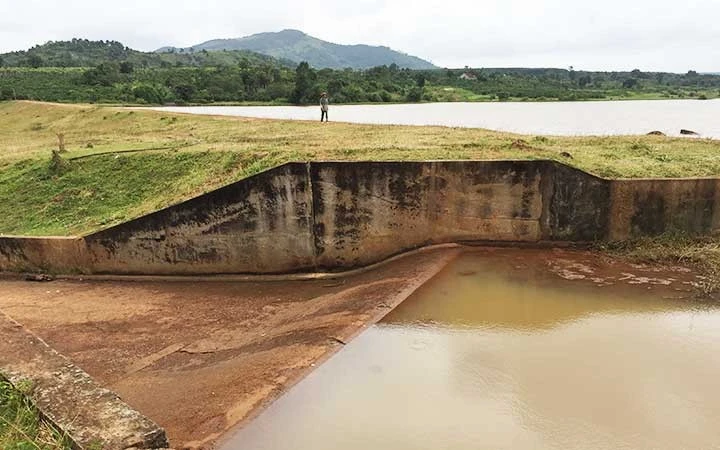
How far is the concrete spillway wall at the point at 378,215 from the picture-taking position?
Result: 33.7 ft

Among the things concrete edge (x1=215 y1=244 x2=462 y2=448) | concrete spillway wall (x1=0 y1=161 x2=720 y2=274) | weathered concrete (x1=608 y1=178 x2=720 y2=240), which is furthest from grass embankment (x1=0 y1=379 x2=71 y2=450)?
weathered concrete (x1=608 y1=178 x2=720 y2=240)

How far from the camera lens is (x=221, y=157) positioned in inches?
577

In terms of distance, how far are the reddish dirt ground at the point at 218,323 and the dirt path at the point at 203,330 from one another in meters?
0.02

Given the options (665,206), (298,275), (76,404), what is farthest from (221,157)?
(665,206)

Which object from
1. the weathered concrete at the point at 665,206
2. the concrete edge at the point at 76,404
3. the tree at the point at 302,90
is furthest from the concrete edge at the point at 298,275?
the tree at the point at 302,90

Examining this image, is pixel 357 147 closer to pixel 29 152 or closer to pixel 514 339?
pixel 514 339

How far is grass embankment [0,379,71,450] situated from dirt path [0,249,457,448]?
1201mm

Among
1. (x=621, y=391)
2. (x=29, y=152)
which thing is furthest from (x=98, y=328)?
(x=29, y=152)

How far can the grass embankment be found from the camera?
4.56 metres

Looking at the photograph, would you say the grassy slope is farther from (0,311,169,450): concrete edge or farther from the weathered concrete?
(0,311,169,450): concrete edge

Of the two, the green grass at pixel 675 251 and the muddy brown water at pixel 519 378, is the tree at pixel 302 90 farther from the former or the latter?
the muddy brown water at pixel 519 378

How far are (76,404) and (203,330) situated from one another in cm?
407

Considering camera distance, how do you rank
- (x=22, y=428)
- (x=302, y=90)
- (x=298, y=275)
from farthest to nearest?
(x=302, y=90), (x=298, y=275), (x=22, y=428)

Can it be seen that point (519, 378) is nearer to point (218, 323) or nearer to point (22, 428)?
point (22, 428)
